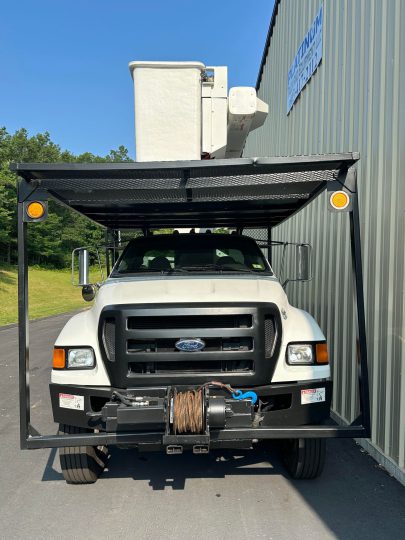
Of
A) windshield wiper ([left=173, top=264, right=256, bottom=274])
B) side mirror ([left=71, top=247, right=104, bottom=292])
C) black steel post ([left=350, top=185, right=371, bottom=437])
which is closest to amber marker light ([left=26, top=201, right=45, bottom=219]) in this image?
side mirror ([left=71, top=247, right=104, bottom=292])

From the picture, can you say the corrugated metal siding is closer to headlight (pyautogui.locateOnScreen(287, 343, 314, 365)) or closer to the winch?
headlight (pyautogui.locateOnScreen(287, 343, 314, 365))

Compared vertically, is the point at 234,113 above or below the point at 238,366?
above

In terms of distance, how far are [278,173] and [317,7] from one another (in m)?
4.33

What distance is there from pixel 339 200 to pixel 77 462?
2.89 meters

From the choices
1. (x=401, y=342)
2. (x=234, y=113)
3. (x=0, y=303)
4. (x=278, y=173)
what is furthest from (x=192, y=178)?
(x=0, y=303)

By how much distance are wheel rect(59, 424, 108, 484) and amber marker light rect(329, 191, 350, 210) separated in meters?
2.61

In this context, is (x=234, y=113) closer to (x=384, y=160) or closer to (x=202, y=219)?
(x=202, y=219)

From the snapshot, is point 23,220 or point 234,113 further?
point 234,113

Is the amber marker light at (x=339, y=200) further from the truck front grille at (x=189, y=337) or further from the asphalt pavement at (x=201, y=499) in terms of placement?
the asphalt pavement at (x=201, y=499)

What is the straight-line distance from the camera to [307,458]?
375 cm

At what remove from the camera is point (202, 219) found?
616cm

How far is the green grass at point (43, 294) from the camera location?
2334 centimetres

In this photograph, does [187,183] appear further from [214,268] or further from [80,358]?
[80,358]

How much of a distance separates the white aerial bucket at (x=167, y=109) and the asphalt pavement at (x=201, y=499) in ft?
10.6
